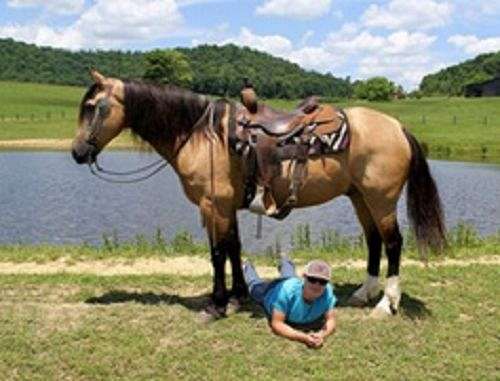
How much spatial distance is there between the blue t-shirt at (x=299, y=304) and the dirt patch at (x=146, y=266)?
298 cm

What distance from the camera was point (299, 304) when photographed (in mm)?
6473

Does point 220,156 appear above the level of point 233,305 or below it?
above

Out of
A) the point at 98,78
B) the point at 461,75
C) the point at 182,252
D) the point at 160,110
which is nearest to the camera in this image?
the point at 98,78

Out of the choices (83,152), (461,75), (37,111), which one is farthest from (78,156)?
(461,75)

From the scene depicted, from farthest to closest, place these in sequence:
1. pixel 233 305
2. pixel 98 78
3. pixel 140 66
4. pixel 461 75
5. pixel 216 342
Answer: pixel 461 75 < pixel 140 66 < pixel 233 305 < pixel 98 78 < pixel 216 342

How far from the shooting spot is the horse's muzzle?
23.3 feet

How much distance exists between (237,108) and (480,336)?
3.26 metres

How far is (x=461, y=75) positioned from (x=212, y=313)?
135137mm

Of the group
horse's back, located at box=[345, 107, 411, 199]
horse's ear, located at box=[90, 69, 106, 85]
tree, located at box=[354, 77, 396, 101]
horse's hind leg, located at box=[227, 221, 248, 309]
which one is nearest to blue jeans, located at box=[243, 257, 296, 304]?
horse's hind leg, located at box=[227, 221, 248, 309]

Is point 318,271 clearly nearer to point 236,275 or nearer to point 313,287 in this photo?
point 313,287

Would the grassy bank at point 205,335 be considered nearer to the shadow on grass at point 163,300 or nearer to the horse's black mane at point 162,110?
the shadow on grass at point 163,300

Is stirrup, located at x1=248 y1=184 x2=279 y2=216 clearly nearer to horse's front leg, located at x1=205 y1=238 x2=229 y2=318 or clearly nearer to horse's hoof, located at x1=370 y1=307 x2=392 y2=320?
horse's front leg, located at x1=205 y1=238 x2=229 y2=318

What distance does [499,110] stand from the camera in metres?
62.4

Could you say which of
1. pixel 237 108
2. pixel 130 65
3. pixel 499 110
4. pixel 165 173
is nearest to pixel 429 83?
pixel 130 65
